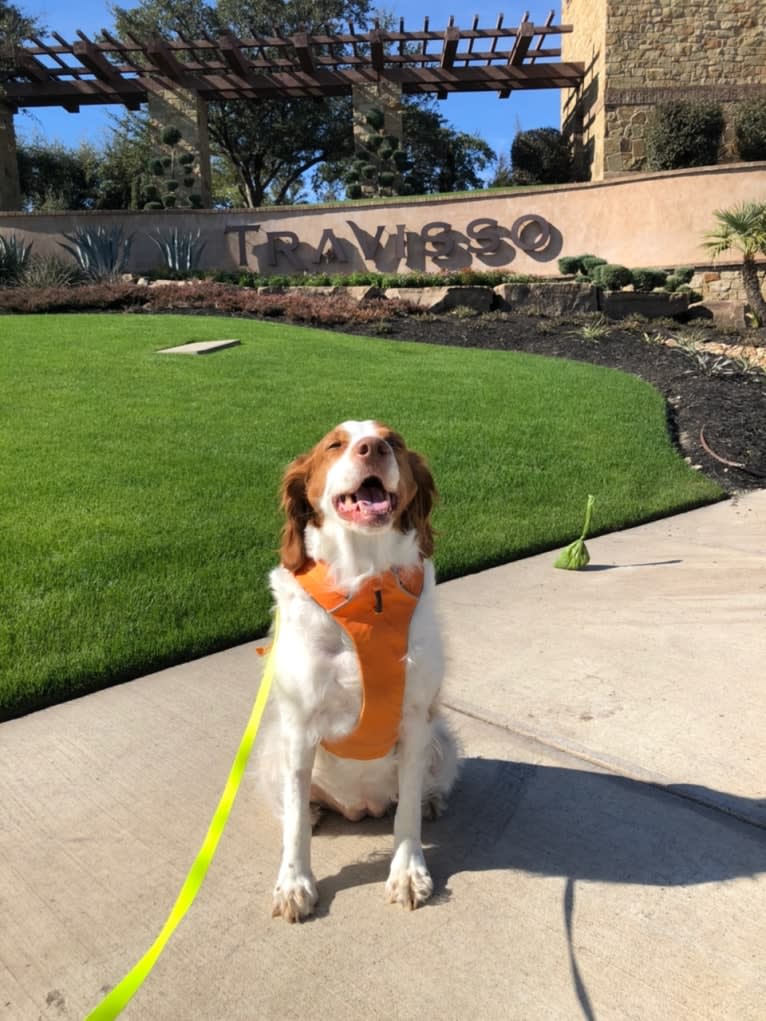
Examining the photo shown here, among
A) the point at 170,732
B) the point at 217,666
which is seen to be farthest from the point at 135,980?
the point at 217,666

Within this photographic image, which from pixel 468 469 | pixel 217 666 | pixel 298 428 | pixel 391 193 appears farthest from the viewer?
pixel 391 193

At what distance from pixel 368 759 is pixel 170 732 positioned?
116cm

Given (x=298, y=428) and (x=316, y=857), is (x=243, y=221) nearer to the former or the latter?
(x=298, y=428)

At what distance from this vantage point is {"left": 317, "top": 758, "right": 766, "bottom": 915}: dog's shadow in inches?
92.6

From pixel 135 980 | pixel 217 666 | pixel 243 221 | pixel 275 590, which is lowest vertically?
pixel 217 666

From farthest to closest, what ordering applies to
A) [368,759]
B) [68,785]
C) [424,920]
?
[68,785]
[368,759]
[424,920]

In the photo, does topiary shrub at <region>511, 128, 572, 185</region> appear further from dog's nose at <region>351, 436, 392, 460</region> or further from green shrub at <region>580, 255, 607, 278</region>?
dog's nose at <region>351, 436, 392, 460</region>

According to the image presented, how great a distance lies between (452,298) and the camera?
1555cm

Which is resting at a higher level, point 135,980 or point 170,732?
point 135,980

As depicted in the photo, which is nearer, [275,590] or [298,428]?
[275,590]

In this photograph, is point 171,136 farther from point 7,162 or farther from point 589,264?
point 589,264

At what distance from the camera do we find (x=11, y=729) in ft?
10.4

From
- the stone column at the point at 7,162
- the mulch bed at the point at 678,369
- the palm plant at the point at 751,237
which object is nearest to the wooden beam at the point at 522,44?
the palm plant at the point at 751,237

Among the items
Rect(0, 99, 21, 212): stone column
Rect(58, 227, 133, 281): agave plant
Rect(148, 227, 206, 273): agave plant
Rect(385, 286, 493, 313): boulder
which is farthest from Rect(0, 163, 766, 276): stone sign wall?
Rect(0, 99, 21, 212): stone column
